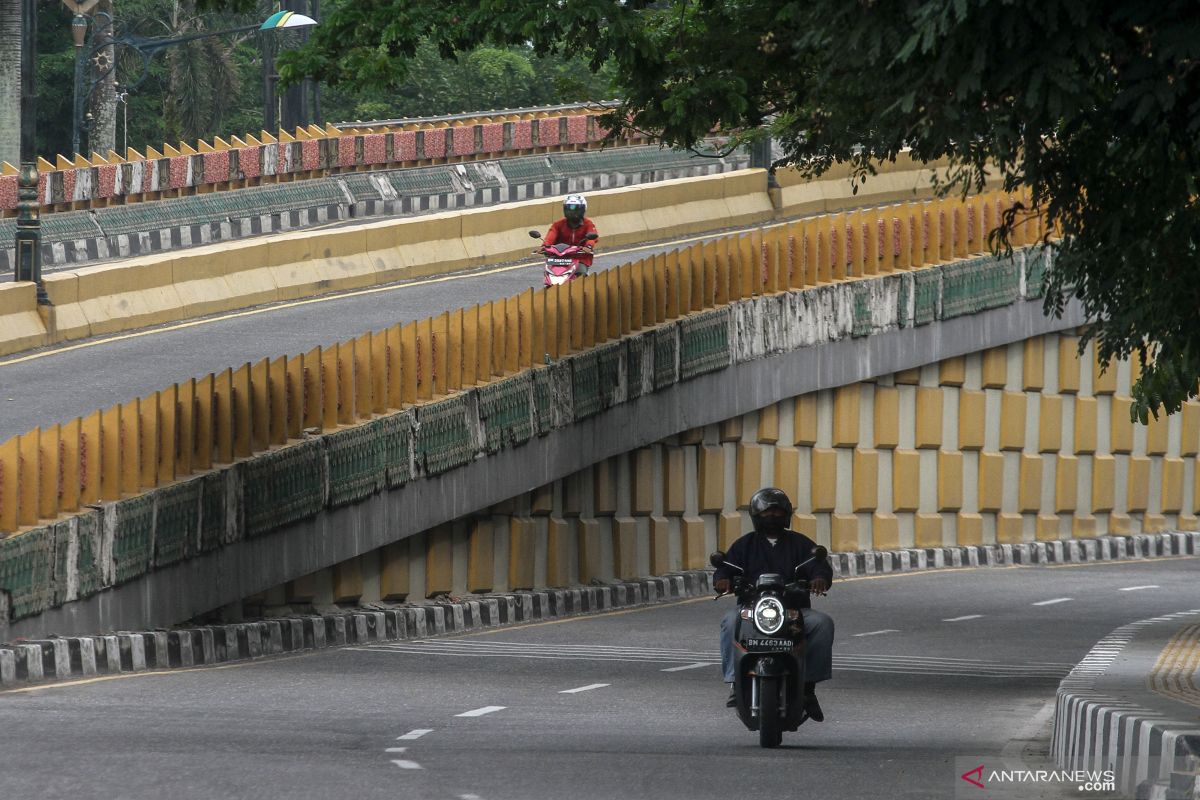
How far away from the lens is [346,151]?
47.9m

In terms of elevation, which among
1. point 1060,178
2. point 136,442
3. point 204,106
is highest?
point 204,106

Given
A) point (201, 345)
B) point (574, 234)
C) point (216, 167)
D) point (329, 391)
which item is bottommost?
point (329, 391)

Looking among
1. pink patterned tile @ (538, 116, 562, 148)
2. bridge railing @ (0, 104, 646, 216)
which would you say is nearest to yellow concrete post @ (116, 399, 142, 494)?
bridge railing @ (0, 104, 646, 216)

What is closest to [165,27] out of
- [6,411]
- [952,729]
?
[6,411]

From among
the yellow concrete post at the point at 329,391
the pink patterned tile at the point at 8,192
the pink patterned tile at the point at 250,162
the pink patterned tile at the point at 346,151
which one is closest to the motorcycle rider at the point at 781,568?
the yellow concrete post at the point at 329,391

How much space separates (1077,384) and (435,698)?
73.3 ft

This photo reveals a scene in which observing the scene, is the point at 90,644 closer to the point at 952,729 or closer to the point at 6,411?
the point at 952,729

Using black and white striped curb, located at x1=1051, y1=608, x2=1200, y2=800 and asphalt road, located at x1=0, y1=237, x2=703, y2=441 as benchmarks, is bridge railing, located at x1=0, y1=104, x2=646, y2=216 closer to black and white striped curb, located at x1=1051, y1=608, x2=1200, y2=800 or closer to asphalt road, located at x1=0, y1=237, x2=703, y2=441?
asphalt road, located at x1=0, y1=237, x2=703, y2=441

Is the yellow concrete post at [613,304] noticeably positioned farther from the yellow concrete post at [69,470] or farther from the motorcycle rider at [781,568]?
the motorcycle rider at [781,568]

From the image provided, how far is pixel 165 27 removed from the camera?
78.4m

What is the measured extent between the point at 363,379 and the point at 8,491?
19.0 feet

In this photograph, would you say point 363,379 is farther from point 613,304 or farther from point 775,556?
point 775,556

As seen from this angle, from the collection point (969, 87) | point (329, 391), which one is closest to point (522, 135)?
point (329, 391)

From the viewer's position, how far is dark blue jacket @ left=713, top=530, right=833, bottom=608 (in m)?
13.3
